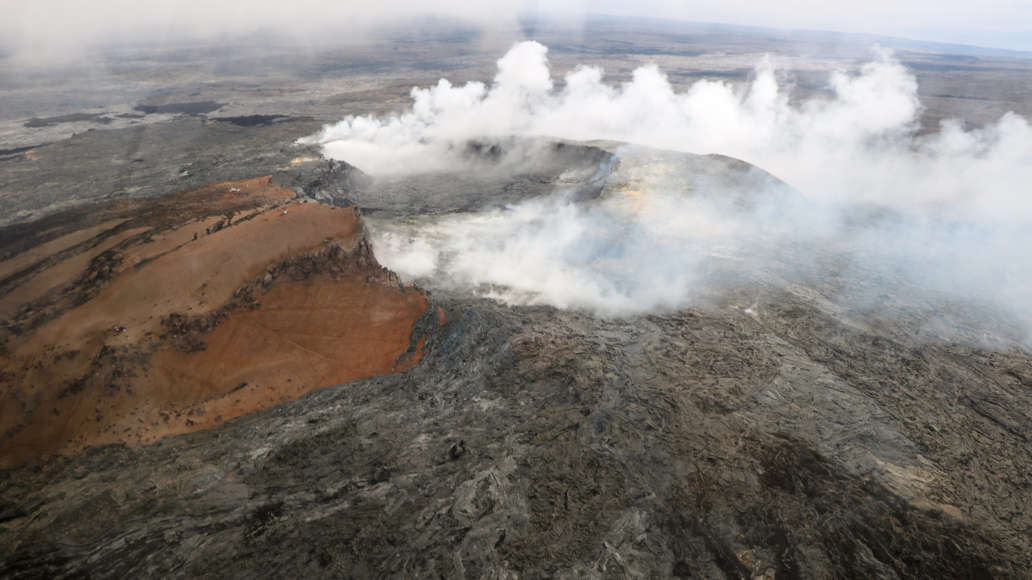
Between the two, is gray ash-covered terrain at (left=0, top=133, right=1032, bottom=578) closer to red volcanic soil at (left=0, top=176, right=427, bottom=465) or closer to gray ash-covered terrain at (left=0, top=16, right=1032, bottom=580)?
gray ash-covered terrain at (left=0, top=16, right=1032, bottom=580)

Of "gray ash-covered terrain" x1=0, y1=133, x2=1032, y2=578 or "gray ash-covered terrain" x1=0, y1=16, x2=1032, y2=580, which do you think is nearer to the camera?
"gray ash-covered terrain" x1=0, y1=133, x2=1032, y2=578

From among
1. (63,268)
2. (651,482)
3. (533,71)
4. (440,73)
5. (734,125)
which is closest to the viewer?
(651,482)

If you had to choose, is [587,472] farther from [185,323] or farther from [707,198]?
[707,198]

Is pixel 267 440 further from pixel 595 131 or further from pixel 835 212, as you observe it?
pixel 595 131

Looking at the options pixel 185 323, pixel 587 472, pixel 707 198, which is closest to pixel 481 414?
pixel 587 472

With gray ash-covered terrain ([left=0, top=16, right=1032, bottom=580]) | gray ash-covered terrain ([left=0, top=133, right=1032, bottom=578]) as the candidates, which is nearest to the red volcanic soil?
gray ash-covered terrain ([left=0, top=16, right=1032, bottom=580])

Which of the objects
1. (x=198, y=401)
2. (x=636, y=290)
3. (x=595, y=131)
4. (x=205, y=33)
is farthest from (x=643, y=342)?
(x=205, y=33)
